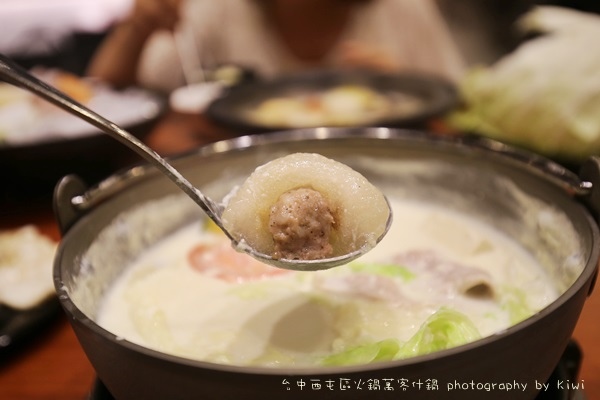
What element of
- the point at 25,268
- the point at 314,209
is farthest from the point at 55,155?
the point at 314,209

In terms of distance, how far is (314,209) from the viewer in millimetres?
970

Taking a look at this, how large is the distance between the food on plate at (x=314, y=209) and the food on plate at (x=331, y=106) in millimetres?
1461

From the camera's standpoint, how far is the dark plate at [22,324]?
1.21 meters

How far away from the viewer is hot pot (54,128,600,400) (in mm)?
653

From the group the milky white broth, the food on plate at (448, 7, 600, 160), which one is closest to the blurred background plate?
the milky white broth

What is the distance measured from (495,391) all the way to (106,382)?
57 cm

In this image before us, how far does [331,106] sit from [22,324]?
1.90 meters

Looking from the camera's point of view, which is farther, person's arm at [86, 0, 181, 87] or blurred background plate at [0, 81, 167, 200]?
person's arm at [86, 0, 181, 87]

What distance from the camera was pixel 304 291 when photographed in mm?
1220

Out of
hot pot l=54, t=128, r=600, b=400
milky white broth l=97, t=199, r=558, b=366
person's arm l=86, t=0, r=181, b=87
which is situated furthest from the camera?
person's arm l=86, t=0, r=181, b=87

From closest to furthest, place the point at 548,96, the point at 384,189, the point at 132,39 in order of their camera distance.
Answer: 1. the point at 384,189
2. the point at 548,96
3. the point at 132,39

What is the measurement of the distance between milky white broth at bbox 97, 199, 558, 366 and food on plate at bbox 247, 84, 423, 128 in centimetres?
118

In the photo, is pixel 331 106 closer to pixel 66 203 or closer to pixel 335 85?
pixel 335 85

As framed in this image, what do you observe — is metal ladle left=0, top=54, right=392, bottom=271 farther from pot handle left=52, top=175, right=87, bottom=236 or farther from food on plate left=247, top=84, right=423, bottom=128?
food on plate left=247, top=84, right=423, bottom=128
